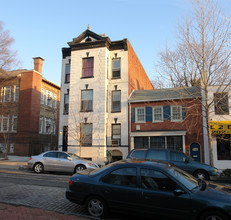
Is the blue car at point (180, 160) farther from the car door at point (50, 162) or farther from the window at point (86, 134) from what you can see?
the window at point (86, 134)

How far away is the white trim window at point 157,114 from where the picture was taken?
1912 cm

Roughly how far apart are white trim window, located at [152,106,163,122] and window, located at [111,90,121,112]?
3.46 metres

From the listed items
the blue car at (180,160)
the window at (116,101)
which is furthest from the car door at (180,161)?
the window at (116,101)

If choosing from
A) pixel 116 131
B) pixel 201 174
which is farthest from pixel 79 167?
pixel 116 131

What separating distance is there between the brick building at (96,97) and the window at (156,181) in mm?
14677

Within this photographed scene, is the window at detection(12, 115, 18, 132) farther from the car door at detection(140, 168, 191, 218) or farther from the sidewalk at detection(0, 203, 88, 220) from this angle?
the car door at detection(140, 168, 191, 218)

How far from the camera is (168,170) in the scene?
500cm

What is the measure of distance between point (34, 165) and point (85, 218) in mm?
9587

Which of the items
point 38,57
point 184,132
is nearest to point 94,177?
point 184,132

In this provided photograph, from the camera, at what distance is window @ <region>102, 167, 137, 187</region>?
5.04 m

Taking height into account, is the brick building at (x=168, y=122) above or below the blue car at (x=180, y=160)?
above

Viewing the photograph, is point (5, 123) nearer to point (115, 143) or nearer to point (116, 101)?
point (116, 101)

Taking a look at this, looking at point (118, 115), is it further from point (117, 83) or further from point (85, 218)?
point (85, 218)

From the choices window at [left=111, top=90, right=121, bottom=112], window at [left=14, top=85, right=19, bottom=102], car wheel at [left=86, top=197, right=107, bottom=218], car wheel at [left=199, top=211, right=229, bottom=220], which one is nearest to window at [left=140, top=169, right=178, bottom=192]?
car wheel at [left=199, top=211, right=229, bottom=220]
